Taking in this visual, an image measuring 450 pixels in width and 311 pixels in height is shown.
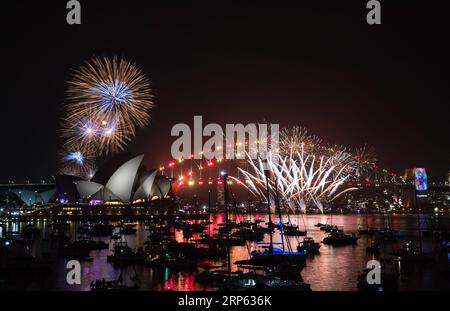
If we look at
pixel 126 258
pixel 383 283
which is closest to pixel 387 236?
pixel 126 258

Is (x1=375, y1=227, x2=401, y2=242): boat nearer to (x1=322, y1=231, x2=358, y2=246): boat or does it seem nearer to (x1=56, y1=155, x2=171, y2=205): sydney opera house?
(x1=322, y1=231, x2=358, y2=246): boat

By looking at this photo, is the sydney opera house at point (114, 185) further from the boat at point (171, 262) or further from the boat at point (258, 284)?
the boat at point (258, 284)

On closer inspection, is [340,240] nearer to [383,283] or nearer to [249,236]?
[249,236]

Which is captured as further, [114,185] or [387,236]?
[114,185]

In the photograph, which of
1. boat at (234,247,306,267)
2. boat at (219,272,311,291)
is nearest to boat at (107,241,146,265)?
boat at (234,247,306,267)

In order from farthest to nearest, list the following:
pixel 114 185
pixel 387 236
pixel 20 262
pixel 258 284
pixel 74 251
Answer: pixel 114 185
pixel 387 236
pixel 74 251
pixel 20 262
pixel 258 284

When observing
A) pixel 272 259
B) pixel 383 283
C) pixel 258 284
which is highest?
pixel 272 259
